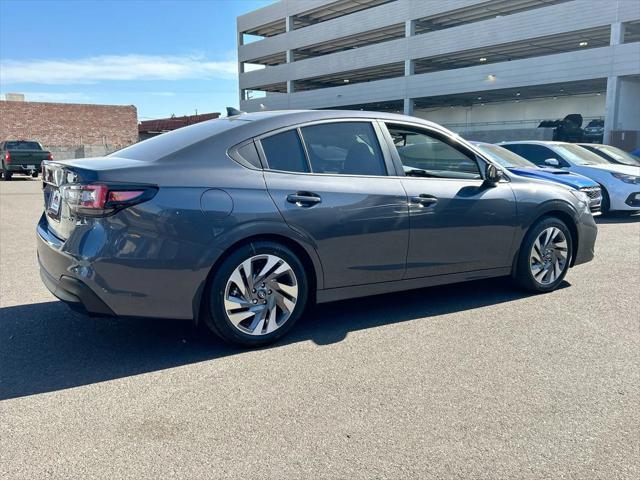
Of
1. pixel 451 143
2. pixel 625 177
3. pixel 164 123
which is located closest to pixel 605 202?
pixel 625 177

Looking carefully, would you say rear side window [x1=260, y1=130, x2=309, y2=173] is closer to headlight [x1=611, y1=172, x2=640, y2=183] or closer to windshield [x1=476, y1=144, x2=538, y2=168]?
windshield [x1=476, y1=144, x2=538, y2=168]

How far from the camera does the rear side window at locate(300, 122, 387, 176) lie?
13.8 feet

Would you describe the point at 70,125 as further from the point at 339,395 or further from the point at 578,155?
the point at 339,395

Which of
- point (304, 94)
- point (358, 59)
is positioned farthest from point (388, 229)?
point (304, 94)

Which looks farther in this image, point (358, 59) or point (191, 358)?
point (358, 59)

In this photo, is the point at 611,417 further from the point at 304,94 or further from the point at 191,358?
the point at 304,94

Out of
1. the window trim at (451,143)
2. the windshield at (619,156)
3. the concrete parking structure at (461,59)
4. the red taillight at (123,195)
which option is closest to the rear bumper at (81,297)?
the red taillight at (123,195)

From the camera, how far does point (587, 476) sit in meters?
2.51

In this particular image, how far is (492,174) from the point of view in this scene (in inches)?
193

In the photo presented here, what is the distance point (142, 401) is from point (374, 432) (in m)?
1.33

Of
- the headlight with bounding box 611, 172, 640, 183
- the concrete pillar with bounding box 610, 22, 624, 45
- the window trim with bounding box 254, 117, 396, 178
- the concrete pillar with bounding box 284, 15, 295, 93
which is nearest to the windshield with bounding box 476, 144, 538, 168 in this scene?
the headlight with bounding box 611, 172, 640, 183

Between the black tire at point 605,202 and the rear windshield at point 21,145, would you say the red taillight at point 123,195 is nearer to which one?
the black tire at point 605,202

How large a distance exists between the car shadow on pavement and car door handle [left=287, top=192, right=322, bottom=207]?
3.41ft

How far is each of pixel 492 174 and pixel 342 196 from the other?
5.25 feet
